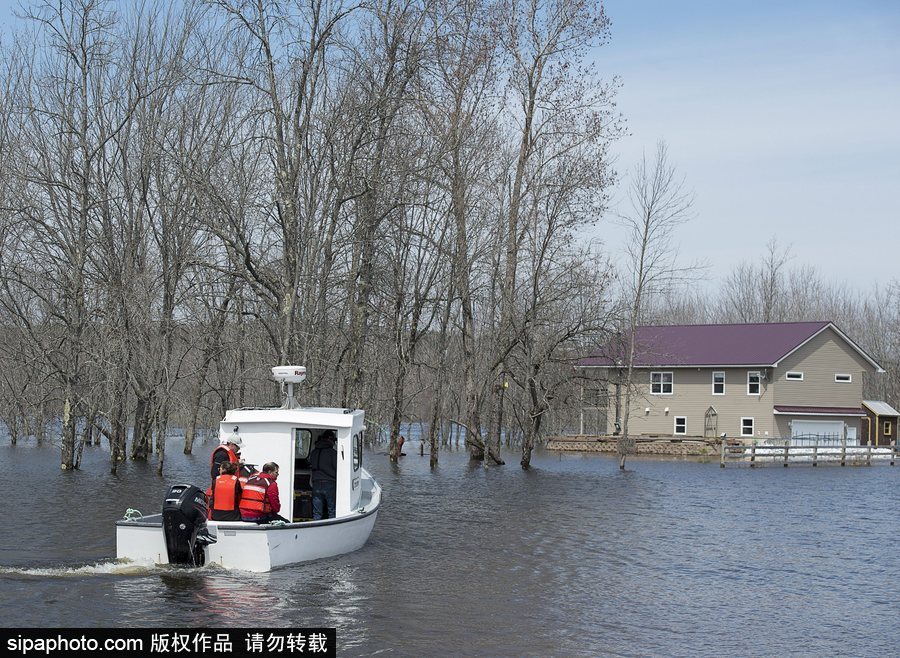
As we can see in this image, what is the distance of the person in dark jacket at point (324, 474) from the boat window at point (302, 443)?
0.91 feet

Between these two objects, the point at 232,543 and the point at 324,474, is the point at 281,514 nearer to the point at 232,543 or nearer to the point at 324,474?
the point at 324,474

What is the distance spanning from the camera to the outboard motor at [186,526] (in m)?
16.3

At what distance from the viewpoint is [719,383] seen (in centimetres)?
6012

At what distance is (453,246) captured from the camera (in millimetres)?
47219

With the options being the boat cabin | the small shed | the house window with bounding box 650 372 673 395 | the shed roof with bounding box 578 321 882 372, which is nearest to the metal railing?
the small shed

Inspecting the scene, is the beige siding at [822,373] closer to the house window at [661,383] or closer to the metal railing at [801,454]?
the metal railing at [801,454]

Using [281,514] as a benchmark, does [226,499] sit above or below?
above

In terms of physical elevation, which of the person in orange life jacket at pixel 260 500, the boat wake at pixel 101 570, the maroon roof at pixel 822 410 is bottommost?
the boat wake at pixel 101 570

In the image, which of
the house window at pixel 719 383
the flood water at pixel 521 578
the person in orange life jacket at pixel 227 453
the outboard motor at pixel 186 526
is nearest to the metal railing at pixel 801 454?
the house window at pixel 719 383

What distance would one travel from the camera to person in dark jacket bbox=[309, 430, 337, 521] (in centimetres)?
1959

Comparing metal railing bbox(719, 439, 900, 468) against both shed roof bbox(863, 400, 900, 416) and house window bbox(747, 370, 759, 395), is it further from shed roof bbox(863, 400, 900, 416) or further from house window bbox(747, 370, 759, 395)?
shed roof bbox(863, 400, 900, 416)

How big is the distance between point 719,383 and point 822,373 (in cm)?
633

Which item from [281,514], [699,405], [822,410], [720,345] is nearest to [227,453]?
[281,514]

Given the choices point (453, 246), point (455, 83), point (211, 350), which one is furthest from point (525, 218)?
point (211, 350)
